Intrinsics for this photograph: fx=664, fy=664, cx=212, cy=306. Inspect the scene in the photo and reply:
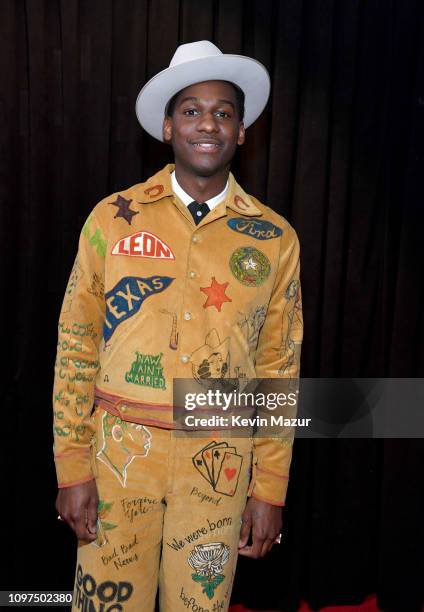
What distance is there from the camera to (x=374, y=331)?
246 centimetres

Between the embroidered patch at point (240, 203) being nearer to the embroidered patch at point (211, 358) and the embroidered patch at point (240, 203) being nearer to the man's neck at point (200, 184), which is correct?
the man's neck at point (200, 184)


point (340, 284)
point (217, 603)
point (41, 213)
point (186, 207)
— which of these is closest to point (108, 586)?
point (217, 603)

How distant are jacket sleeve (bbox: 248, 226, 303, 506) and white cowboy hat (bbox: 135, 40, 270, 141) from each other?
40 cm

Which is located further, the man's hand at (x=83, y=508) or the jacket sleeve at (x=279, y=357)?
the jacket sleeve at (x=279, y=357)

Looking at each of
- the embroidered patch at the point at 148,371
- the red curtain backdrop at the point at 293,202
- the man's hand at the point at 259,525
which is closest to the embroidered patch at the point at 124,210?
the embroidered patch at the point at 148,371

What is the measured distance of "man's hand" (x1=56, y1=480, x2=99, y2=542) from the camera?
1.56 m

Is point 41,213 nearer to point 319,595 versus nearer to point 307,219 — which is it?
point 307,219

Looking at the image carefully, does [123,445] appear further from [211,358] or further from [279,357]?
[279,357]

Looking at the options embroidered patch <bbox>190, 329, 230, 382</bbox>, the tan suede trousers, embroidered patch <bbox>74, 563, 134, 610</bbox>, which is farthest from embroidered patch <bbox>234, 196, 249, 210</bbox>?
embroidered patch <bbox>74, 563, 134, 610</bbox>

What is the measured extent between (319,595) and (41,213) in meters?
1.75

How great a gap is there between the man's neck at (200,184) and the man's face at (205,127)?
2cm

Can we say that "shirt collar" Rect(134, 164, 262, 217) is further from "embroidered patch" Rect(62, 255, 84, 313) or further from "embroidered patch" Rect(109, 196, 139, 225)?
"embroidered patch" Rect(62, 255, 84, 313)

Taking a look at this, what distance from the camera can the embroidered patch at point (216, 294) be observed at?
5.20 feet

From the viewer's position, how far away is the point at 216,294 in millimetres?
1593
